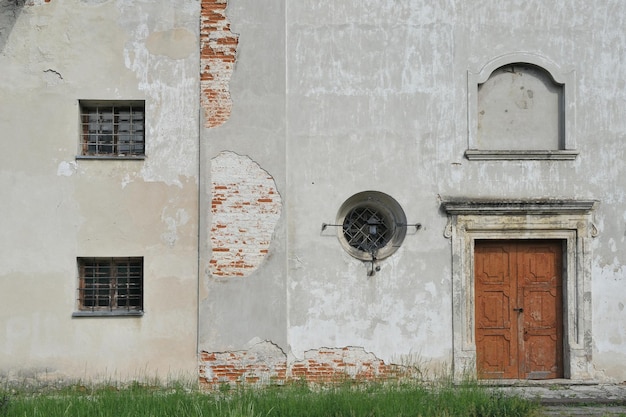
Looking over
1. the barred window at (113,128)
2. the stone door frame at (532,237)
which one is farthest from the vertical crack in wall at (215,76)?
the stone door frame at (532,237)

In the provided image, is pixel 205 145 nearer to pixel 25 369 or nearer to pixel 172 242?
pixel 172 242

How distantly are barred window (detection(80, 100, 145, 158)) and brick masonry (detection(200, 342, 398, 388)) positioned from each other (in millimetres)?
3231

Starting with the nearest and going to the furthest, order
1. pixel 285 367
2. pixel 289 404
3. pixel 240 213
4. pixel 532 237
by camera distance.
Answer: pixel 289 404, pixel 285 367, pixel 240 213, pixel 532 237

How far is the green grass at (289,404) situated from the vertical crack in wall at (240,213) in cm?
248

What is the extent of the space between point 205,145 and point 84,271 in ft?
8.24

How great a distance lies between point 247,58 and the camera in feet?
37.1

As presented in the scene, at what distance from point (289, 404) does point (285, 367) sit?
270cm

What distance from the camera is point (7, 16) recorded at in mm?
11227

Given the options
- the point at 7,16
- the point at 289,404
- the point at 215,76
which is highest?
the point at 7,16

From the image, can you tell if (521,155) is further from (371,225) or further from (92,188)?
(92,188)

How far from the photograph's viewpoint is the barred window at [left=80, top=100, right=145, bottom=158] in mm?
11406

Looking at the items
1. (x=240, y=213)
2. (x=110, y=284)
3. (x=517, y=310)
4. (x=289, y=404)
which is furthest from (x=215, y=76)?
(x=517, y=310)

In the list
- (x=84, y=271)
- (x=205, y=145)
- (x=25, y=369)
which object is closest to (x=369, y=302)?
(x=205, y=145)

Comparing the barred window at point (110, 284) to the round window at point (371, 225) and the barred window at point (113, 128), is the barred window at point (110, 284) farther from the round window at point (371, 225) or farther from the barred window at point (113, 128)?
the round window at point (371, 225)
